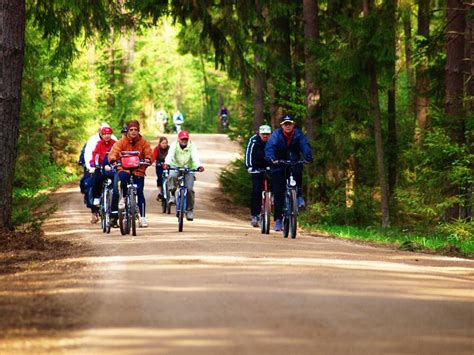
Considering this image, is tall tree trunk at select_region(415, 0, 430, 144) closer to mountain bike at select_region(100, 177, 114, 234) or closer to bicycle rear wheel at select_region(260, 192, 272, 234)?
bicycle rear wheel at select_region(260, 192, 272, 234)

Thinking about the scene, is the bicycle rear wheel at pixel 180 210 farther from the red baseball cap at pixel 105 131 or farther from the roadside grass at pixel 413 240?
the roadside grass at pixel 413 240

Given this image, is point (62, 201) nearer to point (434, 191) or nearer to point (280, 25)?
point (280, 25)

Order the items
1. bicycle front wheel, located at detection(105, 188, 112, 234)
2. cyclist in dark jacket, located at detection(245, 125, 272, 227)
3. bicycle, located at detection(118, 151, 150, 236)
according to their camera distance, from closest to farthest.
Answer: bicycle, located at detection(118, 151, 150, 236) → bicycle front wheel, located at detection(105, 188, 112, 234) → cyclist in dark jacket, located at detection(245, 125, 272, 227)

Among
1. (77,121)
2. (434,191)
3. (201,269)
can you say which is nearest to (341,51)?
(434,191)

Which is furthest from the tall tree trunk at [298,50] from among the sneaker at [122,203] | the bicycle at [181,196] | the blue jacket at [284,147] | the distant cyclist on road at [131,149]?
the sneaker at [122,203]

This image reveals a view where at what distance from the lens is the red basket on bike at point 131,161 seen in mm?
16500

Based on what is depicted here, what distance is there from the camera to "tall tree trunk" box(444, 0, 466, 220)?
2042 cm

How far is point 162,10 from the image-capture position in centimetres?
2228

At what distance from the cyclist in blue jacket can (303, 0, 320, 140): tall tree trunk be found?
7.88 m

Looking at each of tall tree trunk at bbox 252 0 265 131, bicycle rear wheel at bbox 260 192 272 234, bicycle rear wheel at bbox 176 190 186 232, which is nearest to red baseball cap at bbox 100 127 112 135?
bicycle rear wheel at bbox 176 190 186 232

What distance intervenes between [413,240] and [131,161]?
5566 millimetres

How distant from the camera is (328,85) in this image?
23.8 meters

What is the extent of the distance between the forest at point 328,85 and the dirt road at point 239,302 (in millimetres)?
5333

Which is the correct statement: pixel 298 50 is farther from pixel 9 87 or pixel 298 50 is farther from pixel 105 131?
pixel 9 87
